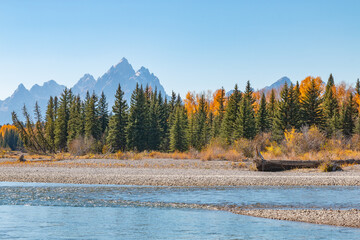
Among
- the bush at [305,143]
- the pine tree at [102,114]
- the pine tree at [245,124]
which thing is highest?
the pine tree at [102,114]

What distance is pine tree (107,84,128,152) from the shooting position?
66.9m

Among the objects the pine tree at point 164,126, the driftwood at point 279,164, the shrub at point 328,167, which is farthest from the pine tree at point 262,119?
the shrub at point 328,167

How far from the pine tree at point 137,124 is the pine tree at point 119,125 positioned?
5.28 feet

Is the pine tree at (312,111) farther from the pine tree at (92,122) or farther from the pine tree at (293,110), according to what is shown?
the pine tree at (92,122)

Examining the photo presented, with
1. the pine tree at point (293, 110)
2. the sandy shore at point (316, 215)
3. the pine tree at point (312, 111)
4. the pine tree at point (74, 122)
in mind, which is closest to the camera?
the sandy shore at point (316, 215)

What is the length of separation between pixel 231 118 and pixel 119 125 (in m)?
19.5

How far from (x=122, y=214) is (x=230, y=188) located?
8930 millimetres

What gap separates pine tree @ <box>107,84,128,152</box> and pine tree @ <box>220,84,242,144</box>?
1729 cm

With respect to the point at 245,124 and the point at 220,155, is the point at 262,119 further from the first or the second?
the point at 220,155

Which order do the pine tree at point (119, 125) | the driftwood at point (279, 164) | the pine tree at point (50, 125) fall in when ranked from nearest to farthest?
the driftwood at point (279, 164)
the pine tree at point (119, 125)
the pine tree at point (50, 125)

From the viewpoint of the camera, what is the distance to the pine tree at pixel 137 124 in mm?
66125

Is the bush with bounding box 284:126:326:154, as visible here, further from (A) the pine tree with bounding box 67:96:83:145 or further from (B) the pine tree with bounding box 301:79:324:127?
(A) the pine tree with bounding box 67:96:83:145

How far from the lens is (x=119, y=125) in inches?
2675

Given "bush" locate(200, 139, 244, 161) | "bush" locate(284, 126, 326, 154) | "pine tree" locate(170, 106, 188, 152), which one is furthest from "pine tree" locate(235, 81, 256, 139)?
"bush" locate(284, 126, 326, 154)
